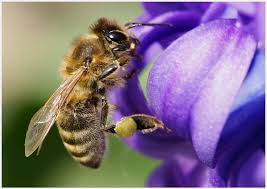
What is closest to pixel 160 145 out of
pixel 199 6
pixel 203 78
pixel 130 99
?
pixel 130 99

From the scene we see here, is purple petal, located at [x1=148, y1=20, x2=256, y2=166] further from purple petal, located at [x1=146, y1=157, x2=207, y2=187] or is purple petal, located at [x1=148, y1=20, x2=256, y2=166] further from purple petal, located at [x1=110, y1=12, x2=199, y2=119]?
purple petal, located at [x1=146, y1=157, x2=207, y2=187]

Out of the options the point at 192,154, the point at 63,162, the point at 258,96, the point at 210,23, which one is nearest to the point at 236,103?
the point at 258,96

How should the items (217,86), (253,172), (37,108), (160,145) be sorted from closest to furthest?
1. (217,86)
2. (253,172)
3. (160,145)
4. (37,108)

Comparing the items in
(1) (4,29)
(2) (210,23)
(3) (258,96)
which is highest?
(2) (210,23)

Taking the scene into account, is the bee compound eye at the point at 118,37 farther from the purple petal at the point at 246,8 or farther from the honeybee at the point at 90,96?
the purple petal at the point at 246,8

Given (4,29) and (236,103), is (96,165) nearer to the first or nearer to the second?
(236,103)

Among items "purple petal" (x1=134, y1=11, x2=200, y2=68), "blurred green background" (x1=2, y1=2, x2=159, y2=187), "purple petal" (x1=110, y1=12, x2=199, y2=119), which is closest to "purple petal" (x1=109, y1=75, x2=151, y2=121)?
"purple petal" (x1=110, y1=12, x2=199, y2=119)

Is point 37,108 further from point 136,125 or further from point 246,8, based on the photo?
point 246,8
